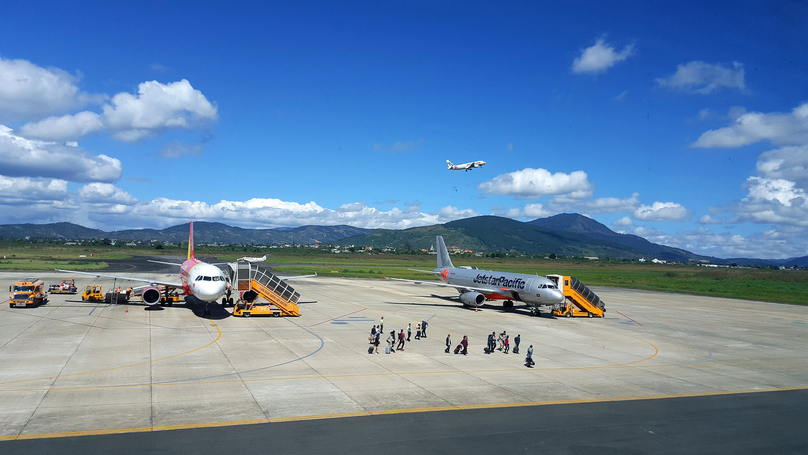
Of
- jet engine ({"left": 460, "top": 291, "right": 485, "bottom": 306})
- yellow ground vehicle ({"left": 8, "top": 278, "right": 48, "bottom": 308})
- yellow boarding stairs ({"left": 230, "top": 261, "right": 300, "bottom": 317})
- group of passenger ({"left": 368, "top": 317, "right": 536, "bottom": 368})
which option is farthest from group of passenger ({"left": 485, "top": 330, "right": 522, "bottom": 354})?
yellow ground vehicle ({"left": 8, "top": 278, "right": 48, "bottom": 308})

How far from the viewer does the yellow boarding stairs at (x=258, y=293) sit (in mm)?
42781

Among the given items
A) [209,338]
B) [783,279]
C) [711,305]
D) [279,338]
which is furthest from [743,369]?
[783,279]

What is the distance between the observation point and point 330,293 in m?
65.5

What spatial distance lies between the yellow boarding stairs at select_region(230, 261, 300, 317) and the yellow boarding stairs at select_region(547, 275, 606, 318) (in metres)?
26.7

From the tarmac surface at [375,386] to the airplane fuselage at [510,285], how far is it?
589 centimetres

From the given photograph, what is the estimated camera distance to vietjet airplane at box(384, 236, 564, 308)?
48.4m

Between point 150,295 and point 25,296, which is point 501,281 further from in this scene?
point 25,296

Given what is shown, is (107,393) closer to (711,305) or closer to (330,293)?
(330,293)

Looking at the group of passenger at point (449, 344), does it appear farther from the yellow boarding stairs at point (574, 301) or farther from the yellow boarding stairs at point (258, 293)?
the yellow boarding stairs at point (574, 301)

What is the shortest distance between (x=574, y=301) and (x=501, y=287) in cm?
772

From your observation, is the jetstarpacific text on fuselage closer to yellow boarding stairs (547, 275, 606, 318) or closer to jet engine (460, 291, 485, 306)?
jet engine (460, 291, 485, 306)

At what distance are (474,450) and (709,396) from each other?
46.9 feet

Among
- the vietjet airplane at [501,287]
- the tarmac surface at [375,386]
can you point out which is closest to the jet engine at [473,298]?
the vietjet airplane at [501,287]

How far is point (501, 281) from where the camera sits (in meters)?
53.8
